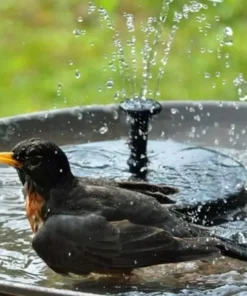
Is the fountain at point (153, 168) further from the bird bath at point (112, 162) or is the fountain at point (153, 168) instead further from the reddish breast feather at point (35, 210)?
the reddish breast feather at point (35, 210)

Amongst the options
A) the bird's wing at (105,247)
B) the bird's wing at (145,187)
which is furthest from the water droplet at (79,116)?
the bird's wing at (105,247)

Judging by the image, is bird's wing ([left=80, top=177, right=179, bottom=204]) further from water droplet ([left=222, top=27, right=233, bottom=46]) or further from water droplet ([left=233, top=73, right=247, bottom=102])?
water droplet ([left=222, top=27, right=233, bottom=46])

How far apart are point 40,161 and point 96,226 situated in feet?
1.01

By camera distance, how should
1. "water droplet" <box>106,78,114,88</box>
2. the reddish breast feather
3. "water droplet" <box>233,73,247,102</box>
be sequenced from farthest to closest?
"water droplet" <box>233,73,247,102</box> < "water droplet" <box>106,78,114,88</box> < the reddish breast feather

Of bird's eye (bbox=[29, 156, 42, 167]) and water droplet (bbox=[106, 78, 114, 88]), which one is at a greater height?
bird's eye (bbox=[29, 156, 42, 167])

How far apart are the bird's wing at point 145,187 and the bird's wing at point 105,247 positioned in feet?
0.89

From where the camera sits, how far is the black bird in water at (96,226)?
3.22 meters

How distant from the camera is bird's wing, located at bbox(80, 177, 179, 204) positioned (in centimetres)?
351

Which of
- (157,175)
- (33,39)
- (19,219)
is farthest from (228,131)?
(33,39)

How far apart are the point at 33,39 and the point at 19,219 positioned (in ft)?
12.9

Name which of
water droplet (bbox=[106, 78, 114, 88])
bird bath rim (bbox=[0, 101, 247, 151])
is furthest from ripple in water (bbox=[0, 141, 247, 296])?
water droplet (bbox=[106, 78, 114, 88])

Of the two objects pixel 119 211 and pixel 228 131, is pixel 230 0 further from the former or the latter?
pixel 119 211

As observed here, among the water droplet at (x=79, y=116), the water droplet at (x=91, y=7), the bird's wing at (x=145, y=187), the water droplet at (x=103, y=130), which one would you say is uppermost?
the water droplet at (x=91, y=7)

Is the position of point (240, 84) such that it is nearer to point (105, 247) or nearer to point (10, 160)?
point (10, 160)
